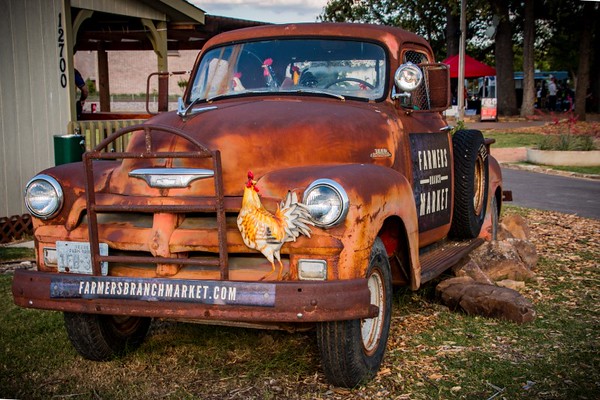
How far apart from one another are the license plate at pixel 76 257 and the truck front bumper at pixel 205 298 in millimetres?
93

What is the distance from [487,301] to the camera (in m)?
5.57

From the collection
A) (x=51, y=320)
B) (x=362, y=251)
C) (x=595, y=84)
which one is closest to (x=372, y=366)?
(x=362, y=251)

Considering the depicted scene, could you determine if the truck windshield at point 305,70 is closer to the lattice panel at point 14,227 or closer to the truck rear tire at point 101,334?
the truck rear tire at point 101,334

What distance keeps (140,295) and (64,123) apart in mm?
6994

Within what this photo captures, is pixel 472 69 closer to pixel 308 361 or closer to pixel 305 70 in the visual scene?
pixel 305 70

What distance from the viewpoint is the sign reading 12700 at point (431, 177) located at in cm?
529

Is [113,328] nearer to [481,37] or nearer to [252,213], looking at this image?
[252,213]

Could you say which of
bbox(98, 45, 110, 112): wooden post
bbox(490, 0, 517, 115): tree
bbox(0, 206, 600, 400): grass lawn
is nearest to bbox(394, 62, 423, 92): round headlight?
bbox(0, 206, 600, 400): grass lawn

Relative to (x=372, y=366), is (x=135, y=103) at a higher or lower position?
higher

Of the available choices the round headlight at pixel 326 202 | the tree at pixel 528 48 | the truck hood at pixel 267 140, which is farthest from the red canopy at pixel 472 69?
the round headlight at pixel 326 202

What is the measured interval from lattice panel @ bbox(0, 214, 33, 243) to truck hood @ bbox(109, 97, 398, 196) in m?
5.14

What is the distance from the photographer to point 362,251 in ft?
12.6

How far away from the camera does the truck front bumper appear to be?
3658 millimetres

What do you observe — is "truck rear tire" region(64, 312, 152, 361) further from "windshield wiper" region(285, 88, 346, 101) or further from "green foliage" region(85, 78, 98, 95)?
"green foliage" region(85, 78, 98, 95)
